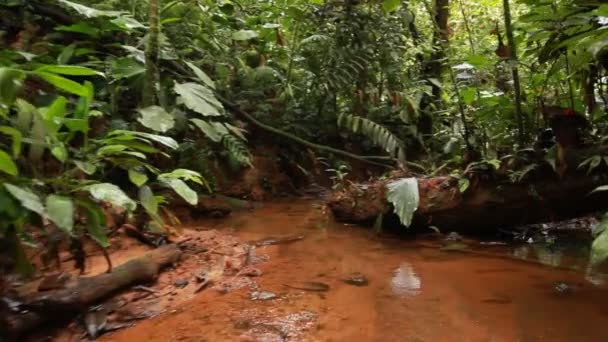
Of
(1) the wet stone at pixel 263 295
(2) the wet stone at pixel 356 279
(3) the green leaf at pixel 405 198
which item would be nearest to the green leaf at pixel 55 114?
(1) the wet stone at pixel 263 295

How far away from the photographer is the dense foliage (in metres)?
2.30

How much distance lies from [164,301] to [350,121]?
3869mm

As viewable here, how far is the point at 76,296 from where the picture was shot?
2.37 meters

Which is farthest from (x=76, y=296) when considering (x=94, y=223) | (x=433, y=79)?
(x=433, y=79)

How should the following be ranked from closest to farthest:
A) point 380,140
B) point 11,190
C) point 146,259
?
point 11,190, point 146,259, point 380,140

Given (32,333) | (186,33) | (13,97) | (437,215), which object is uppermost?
(186,33)

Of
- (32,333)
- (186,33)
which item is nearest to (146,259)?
(32,333)

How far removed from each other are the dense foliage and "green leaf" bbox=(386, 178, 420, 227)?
38 centimetres

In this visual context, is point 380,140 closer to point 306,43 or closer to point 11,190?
point 306,43

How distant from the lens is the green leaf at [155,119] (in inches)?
145

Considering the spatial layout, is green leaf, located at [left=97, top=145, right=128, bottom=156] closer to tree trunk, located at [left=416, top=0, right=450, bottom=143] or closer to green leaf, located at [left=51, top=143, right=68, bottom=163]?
green leaf, located at [left=51, top=143, right=68, bottom=163]

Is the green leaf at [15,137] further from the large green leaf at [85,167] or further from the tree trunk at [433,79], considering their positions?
the tree trunk at [433,79]

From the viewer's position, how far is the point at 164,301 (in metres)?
2.68

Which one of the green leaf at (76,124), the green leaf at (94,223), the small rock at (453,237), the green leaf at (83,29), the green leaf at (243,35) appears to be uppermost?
the green leaf at (243,35)
